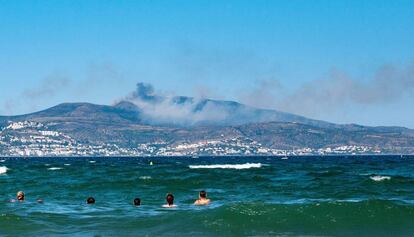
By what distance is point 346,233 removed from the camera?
26531 millimetres

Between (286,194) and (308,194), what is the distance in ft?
4.29

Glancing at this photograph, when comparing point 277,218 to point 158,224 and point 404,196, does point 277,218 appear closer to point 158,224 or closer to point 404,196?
point 158,224

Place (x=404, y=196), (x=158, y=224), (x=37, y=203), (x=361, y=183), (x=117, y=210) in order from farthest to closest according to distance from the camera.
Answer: (x=361, y=183)
(x=404, y=196)
(x=37, y=203)
(x=117, y=210)
(x=158, y=224)

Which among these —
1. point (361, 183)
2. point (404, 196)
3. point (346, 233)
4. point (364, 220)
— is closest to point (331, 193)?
point (404, 196)

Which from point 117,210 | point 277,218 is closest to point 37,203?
point 117,210

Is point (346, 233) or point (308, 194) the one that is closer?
point (346, 233)

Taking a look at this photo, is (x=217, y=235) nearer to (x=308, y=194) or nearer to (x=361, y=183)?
(x=308, y=194)

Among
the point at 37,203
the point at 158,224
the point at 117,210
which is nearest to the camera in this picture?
the point at 158,224

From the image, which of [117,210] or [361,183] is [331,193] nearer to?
[361,183]

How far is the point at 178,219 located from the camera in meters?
29.2

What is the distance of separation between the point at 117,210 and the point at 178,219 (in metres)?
5.08

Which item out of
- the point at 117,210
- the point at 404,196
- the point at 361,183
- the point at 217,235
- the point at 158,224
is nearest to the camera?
the point at 217,235

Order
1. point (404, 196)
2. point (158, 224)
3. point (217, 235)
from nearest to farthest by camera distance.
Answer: point (217, 235)
point (158, 224)
point (404, 196)

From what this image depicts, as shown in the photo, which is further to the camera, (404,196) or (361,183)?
(361,183)
